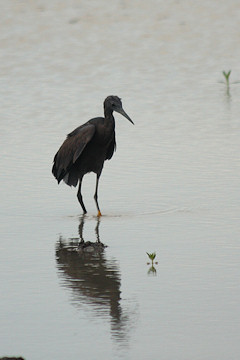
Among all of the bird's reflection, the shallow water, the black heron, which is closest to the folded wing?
the black heron

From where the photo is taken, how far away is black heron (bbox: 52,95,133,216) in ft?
40.3

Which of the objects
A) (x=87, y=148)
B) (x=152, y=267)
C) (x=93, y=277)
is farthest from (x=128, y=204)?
(x=93, y=277)

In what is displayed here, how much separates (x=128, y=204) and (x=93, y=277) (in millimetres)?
3467

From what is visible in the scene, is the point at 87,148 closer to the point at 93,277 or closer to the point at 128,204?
the point at 128,204

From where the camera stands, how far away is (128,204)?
485 inches

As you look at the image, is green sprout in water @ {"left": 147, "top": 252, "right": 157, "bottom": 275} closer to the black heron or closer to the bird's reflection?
the bird's reflection

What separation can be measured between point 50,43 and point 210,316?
2231 centimetres

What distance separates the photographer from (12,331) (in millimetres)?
7355

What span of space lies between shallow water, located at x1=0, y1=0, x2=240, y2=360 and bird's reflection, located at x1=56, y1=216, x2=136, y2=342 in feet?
0.06

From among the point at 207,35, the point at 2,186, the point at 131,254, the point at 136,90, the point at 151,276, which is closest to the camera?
the point at 151,276

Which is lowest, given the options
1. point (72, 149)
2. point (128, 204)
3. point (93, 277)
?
point (93, 277)

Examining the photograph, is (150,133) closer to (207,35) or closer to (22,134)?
(22,134)

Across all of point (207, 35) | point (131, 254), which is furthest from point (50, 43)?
point (131, 254)

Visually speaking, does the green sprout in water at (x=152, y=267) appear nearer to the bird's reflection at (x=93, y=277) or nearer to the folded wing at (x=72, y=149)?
the bird's reflection at (x=93, y=277)
